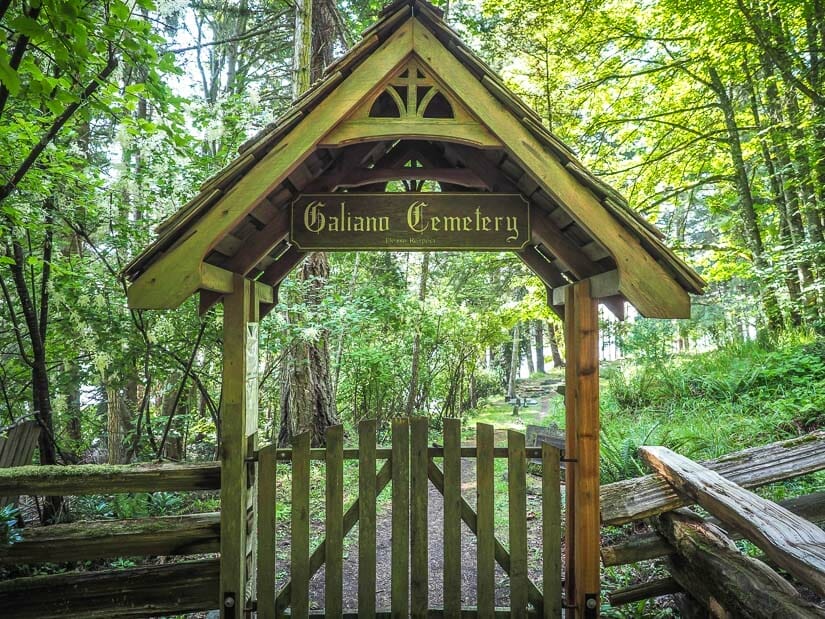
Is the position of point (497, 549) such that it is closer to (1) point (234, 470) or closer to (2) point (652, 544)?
(2) point (652, 544)

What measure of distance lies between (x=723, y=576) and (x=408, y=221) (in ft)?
9.31

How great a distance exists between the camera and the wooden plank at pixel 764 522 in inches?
78.4

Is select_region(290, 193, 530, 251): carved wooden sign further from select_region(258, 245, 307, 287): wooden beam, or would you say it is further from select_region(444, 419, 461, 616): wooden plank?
select_region(444, 419, 461, 616): wooden plank

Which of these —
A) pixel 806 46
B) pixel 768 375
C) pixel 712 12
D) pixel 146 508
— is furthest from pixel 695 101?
pixel 146 508

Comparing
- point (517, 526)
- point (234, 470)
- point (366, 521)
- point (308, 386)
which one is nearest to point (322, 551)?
point (366, 521)

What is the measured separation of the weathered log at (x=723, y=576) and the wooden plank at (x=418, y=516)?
1775 mm

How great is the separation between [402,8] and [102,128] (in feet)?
38.5

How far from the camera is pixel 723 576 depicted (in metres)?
2.68

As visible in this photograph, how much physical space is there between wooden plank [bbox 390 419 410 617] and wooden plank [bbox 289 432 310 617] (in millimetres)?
576

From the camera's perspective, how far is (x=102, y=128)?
11156 millimetres

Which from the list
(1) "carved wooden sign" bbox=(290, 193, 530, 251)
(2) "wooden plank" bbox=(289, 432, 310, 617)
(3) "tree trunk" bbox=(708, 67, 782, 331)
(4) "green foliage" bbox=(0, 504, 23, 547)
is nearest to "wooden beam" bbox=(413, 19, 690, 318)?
(1) "carved wooden sign" bbox=(290, 193, 530, 251)

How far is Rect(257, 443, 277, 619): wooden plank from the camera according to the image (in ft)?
9.73

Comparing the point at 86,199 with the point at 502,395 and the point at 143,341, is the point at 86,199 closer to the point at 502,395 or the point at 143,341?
the point at 143,341

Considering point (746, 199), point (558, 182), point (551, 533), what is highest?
point (746, 199)
